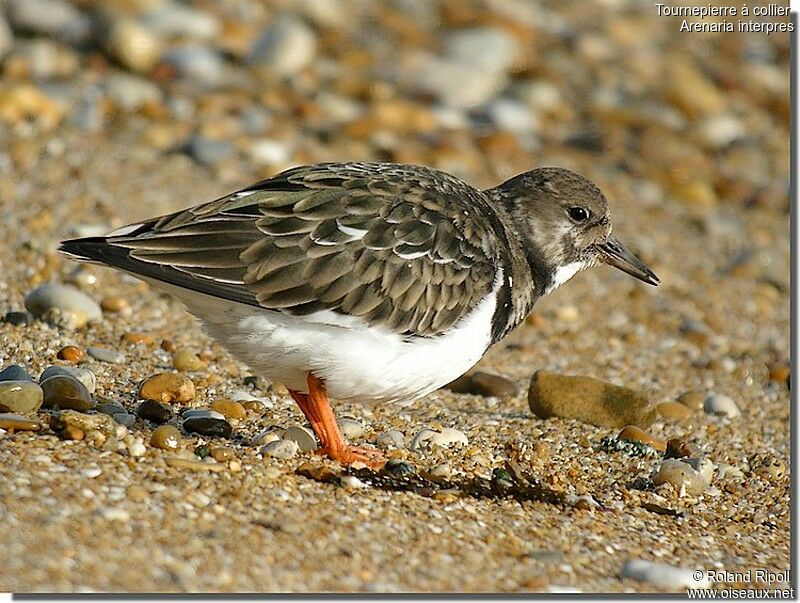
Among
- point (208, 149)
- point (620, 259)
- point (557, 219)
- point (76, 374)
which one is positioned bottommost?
point (76, 374)

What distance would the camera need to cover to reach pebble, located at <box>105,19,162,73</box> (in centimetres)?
792

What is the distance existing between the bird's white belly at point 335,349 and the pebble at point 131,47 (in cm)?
424

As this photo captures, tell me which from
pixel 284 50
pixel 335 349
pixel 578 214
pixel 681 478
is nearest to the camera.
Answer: pixel 335 349

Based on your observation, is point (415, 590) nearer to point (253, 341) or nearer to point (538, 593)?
point (538, 593)

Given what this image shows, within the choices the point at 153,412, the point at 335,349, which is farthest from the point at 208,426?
the point at 335,349

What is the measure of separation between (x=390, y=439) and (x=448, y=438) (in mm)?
220

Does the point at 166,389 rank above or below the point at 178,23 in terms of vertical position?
below

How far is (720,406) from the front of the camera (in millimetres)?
5332

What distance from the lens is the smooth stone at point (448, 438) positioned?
443 centimetres

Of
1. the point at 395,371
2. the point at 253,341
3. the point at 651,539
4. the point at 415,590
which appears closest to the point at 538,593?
the point at 415,590

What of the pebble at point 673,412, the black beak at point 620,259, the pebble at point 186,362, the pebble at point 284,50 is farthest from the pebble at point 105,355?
the pebble at point 284,50

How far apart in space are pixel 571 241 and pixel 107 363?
1917mm

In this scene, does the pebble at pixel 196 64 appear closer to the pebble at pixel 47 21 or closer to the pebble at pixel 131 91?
the pebble at pixel 131 91

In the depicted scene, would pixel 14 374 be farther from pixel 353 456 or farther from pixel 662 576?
pixel 662 576
